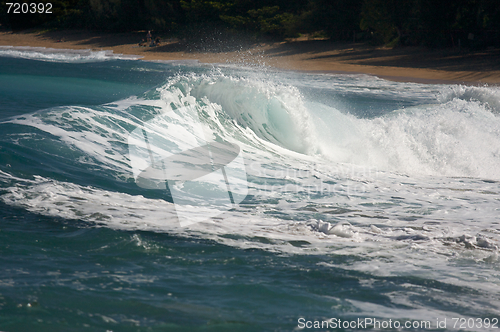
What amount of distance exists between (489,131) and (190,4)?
1191 inches

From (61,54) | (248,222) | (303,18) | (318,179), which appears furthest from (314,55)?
(248,222)

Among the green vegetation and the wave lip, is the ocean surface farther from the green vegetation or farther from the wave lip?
the wave lip

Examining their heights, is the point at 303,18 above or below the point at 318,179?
above

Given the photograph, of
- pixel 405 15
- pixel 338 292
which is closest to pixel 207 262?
pixel 338 292

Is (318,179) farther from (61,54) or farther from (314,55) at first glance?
(61,54)

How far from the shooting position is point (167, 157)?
21.5ft

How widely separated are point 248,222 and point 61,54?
109 feet

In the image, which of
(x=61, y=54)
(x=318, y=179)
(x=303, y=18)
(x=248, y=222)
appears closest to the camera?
(x=248, y=222)

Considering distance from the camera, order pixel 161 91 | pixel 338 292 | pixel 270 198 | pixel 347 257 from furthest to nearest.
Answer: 1. pixel 161 91
2. pixel 270 198
3. pixel 347 257
4. pixel 338 292

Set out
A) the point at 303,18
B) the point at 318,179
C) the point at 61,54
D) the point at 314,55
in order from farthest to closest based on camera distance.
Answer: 1. the point at 61,54
2. the point at 303,18
3. the point at 314,55
4. the point at 318,179

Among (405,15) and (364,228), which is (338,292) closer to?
(364,228)

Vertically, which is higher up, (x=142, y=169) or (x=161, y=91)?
(x=161, y=91)

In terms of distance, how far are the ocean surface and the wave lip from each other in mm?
22946

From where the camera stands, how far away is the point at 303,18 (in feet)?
100
